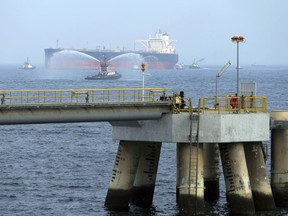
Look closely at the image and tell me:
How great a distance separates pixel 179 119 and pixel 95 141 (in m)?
47.5

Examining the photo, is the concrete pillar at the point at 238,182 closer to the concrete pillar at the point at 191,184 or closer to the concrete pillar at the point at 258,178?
the concrete pillar at the point at 258,178

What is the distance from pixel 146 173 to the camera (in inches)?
2240

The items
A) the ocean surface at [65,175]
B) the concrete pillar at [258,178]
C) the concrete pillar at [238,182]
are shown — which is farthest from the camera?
the ocean surface at [65,175]

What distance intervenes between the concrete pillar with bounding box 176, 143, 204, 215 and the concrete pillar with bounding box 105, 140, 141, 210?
135 inches

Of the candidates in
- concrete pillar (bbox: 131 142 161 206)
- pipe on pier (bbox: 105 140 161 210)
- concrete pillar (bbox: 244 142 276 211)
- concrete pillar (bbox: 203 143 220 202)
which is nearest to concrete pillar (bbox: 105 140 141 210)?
pipe on pier (bbox: 105 140 161 210)

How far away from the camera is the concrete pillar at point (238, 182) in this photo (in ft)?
178

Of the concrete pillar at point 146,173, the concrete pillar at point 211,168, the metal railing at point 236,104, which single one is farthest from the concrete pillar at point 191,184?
the concrete pillar at point 211,168

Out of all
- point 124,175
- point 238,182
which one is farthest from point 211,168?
point 124,175

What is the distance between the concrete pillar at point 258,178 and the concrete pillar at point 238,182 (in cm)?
116

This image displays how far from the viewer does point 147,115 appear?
54281mm

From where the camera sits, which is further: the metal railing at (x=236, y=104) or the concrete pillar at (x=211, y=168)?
the concrete pillar at (x=211, y=168)

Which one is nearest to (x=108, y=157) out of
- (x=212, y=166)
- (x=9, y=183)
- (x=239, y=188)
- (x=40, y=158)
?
(x=40, y=158)

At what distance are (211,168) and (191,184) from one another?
6723 millimetres

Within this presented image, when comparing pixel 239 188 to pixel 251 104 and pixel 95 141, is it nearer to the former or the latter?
pixel 251 104
